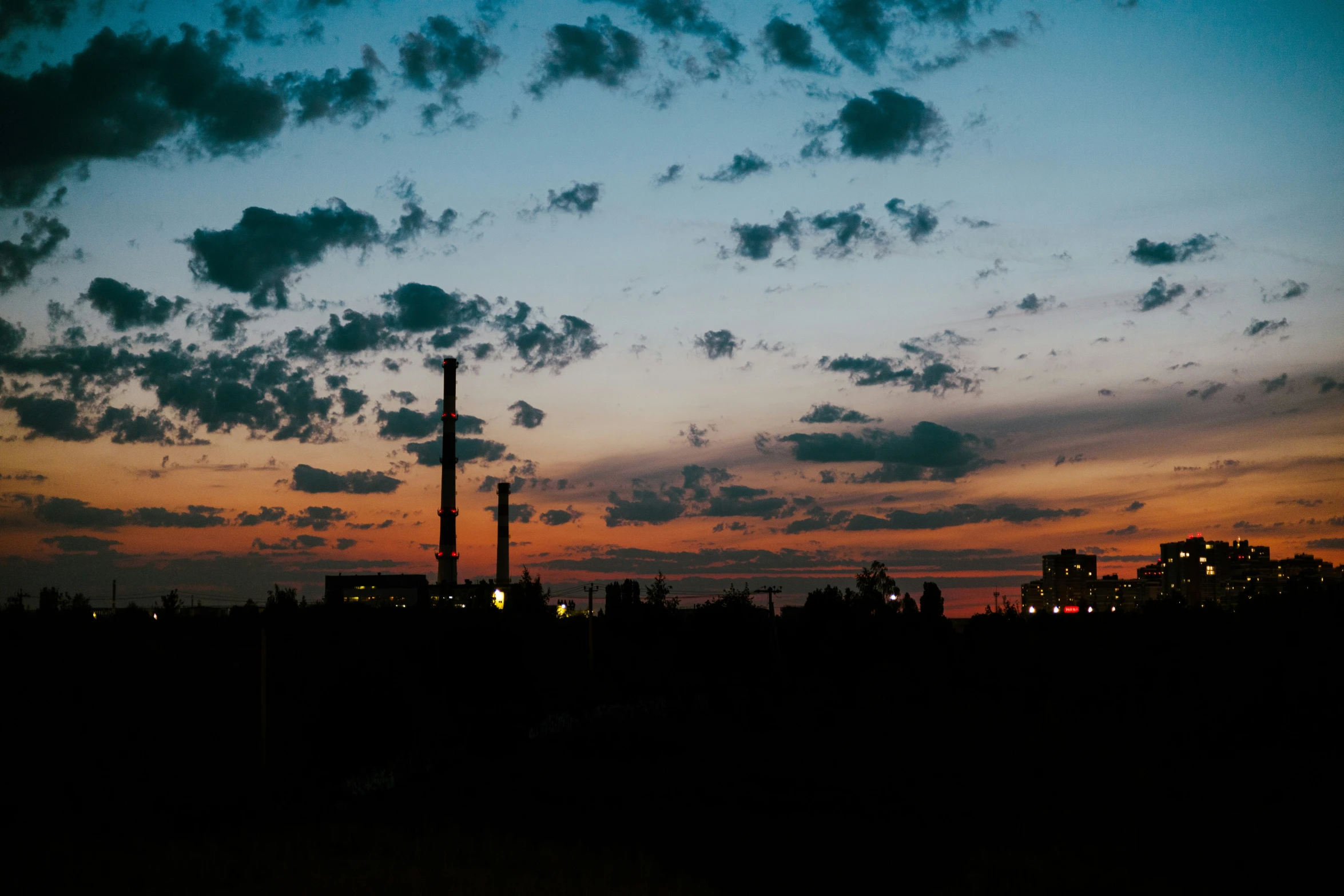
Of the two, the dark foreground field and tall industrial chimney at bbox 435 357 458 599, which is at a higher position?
tall industrial chimney at bbox 435 357 458 599

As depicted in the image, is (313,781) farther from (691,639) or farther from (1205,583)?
(1205,583)

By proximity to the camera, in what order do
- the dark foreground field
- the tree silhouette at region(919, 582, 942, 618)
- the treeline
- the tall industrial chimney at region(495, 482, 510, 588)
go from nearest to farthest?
the dark foreground field
the treeline
the tree silhouette at region(919, 582, 942, 618)
the tall industrial chimney at region(495, 482, 510, 588)

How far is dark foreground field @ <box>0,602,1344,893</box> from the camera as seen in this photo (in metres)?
16.0

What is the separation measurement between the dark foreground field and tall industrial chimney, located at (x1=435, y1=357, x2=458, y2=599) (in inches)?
1567

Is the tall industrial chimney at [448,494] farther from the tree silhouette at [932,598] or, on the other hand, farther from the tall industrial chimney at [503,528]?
the tree silhouette at [932,598]

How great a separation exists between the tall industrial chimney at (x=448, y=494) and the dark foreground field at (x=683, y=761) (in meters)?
39.8

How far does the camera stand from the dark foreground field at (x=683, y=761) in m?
16.0

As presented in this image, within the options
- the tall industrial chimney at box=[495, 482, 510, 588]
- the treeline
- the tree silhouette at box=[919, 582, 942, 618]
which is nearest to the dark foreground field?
the treeline

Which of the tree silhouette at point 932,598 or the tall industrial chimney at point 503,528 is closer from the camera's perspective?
the tree silhouette at point 932,598

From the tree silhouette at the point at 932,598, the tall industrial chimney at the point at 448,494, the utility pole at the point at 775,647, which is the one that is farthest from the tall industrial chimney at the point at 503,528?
the utility pole at the point at 775,647

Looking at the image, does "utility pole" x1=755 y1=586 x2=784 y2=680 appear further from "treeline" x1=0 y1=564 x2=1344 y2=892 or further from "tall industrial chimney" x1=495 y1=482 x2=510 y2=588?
"tall industrial chimney" x1=495 y1=482 x2=510 y2=588

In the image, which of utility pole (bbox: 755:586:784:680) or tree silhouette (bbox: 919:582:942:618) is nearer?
utility pole (bbox: 755:586:784:680)

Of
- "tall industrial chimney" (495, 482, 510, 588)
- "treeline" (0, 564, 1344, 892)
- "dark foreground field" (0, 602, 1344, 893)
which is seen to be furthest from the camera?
"tall industrial chimney" (495, 482, 510, 588)

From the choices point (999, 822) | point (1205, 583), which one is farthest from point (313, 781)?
point (1205, 583)
